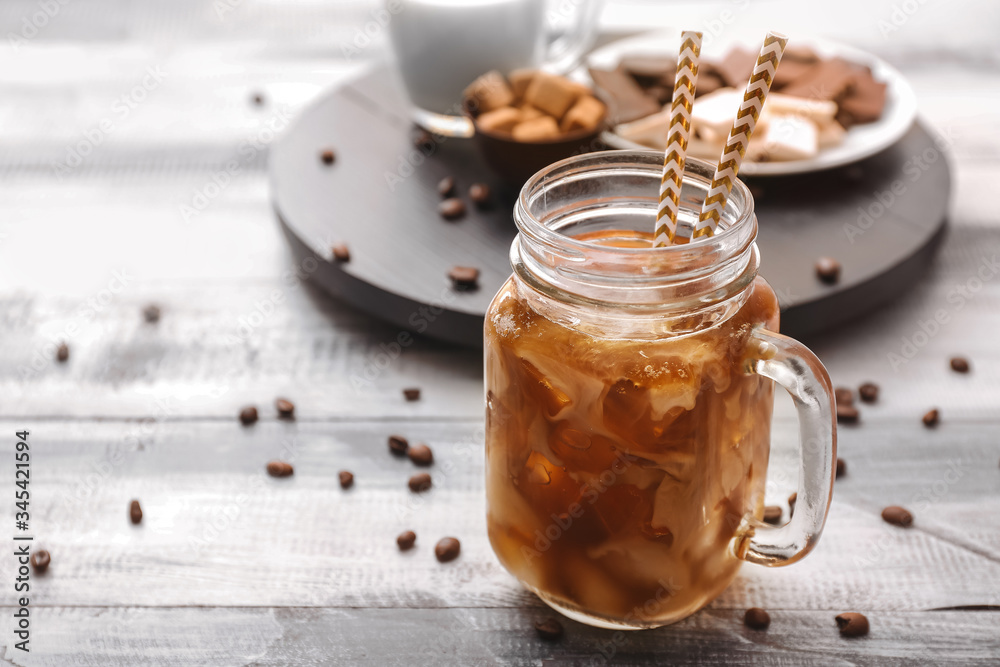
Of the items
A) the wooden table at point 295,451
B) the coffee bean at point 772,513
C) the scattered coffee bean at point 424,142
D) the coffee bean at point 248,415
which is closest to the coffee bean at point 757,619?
the wooden table at point 295,451

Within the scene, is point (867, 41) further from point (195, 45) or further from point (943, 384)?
point (195, 45)

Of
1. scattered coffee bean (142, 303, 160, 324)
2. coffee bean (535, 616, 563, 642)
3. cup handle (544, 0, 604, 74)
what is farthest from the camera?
cup handle (544, 0, 604, 74)

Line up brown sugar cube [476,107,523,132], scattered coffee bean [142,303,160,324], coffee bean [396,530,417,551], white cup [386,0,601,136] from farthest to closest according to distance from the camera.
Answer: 1. white cup [386,0,601,136]
2. brown sugar cube [476,107,523,132]
3. scattered coffee bean [142,303,160,324]
4. coffee bean [396,530,417,551]

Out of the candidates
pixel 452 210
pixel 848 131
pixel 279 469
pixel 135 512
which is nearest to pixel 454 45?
→ pixel 452 210

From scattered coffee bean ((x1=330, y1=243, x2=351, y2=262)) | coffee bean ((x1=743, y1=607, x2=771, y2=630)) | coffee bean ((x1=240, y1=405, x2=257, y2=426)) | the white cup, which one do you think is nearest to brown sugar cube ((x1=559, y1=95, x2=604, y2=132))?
the white cup

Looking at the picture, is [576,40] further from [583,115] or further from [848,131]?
[848,131]

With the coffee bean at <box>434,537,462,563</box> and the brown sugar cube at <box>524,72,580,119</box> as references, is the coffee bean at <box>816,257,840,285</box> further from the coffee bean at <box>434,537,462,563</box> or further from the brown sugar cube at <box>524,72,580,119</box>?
the coffee bean at <box>434,537,462,563</box>
